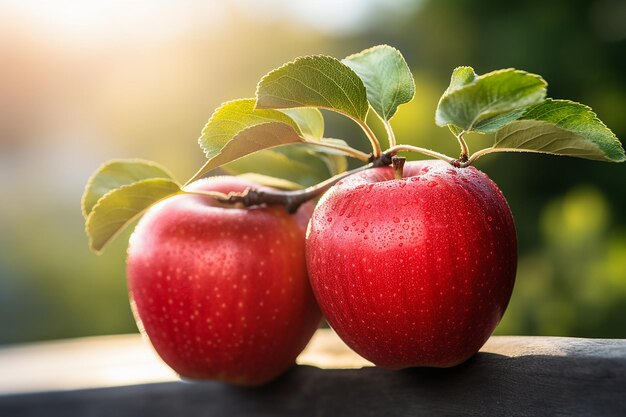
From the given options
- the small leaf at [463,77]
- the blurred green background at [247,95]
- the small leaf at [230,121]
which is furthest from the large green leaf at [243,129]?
the blurred green background at [247,95]

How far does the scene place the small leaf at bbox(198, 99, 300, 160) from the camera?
0.52 meters

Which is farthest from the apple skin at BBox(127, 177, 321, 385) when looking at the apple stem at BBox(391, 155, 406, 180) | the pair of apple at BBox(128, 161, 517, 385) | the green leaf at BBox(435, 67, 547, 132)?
the green leaf at BBox(435, 67, 547, 132)

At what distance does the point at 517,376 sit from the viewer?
18.9 inches

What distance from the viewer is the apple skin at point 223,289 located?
0.58 m

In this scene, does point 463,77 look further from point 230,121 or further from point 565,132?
point 230,121

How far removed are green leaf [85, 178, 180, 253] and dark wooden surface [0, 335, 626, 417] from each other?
18 centimetres

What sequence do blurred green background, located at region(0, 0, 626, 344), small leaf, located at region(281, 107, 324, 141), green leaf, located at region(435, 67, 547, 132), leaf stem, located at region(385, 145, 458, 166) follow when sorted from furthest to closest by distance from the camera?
blurred green background, located at region(0, 0, 626, 344) < small leaf, located at region(281, 107, 324, 141) < leaf stem, located at region(385, 145, 458, 166) < green leaf, located at region(435, 67, 547, 132)

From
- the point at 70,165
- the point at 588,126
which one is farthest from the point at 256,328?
the point at 70,165

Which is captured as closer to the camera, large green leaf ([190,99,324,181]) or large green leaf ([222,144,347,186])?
large green leaf ([190,99,324,181])

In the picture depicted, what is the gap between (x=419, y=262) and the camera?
1.52 feet

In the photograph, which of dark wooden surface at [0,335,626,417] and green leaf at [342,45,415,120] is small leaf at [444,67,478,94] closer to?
green leaf at [342,45,415,120]

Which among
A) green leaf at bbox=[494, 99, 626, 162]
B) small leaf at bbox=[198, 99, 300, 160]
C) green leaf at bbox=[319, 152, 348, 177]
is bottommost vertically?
green leaf at bbox=[319, 152, 348, 177]

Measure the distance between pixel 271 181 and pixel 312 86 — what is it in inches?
8.0

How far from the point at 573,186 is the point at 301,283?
115cm
